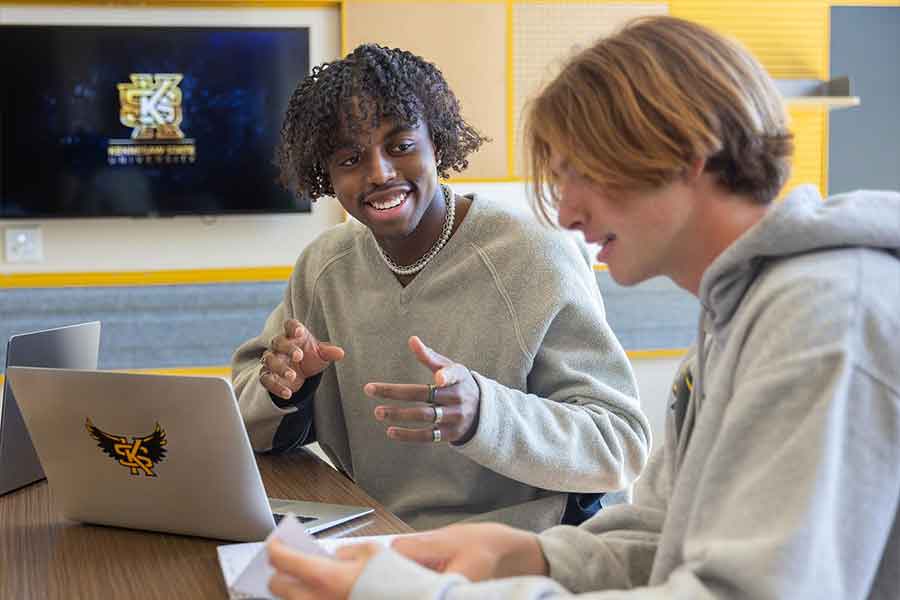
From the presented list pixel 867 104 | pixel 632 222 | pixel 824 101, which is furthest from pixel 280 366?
pixel 867 104

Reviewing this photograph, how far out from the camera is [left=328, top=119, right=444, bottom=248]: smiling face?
190 cm

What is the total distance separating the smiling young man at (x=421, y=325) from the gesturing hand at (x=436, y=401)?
0.40 feet

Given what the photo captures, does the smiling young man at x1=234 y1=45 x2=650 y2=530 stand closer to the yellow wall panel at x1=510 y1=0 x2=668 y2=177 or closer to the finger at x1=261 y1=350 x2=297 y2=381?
the finger at x1=261 y1=350 x2=297 y2=381

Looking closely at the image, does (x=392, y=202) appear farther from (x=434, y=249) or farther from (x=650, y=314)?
(x=650, y=314)

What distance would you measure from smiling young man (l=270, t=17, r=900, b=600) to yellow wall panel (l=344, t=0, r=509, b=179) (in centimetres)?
280

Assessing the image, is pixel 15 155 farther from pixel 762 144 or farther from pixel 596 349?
pixel 762 144

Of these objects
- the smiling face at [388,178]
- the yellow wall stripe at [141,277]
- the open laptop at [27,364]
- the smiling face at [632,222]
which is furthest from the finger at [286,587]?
the yellow wall stripe at [141,277]

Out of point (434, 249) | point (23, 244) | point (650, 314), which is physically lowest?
point (650, 314)

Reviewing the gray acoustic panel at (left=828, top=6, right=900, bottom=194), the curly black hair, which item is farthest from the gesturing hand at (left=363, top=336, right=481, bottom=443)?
the gray acoustic panel at (left=828, top=6, right=900, bottom=194)


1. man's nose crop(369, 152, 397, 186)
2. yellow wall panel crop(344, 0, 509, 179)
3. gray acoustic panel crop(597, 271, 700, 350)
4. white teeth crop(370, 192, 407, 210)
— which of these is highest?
yellow wall panel crop(344, 0, 509, 179)

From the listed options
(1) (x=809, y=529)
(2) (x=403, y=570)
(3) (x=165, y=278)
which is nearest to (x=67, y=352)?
(2) (x=403, y=570)

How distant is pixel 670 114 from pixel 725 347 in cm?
20

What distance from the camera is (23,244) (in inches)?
147

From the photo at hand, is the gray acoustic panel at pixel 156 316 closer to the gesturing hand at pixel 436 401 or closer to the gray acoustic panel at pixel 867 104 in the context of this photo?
the gray acoustic panel at pixel 867 104
